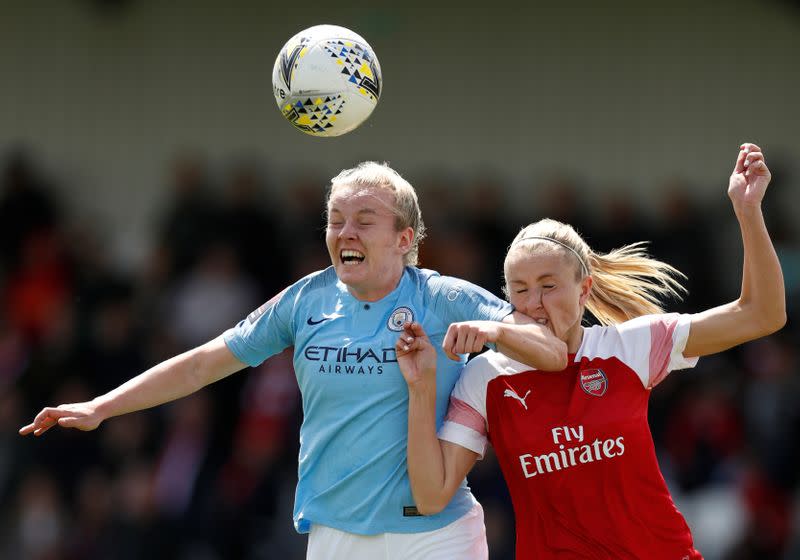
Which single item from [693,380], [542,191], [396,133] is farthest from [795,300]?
[396,133]

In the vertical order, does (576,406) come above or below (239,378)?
below

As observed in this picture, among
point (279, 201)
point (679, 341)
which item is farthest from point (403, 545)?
point (279, 201)

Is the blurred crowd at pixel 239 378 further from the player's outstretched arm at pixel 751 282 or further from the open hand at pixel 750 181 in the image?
the open hand at pixel 750 181

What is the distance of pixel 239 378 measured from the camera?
31.5ft

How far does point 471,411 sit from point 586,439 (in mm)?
410

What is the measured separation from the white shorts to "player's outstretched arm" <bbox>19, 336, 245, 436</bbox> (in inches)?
28.0

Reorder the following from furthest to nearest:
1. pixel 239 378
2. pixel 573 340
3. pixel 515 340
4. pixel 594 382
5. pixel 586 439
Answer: pixel 239 378 < pixel 573 340 < pixel 594 382 < pixel 586 439 < pixel 515 340

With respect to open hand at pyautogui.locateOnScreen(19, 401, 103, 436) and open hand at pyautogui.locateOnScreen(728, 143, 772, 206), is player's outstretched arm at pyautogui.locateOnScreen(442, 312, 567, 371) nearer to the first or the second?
open hand at pyautogui.locateOnScreen(728, 143, 772, 206)

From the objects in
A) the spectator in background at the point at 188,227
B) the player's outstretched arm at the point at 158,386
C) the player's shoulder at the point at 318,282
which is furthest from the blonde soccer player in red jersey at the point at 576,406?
the spectator in background at the point at 188,227

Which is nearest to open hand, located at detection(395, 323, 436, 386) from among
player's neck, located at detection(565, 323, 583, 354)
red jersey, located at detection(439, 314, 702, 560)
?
red jersey, located at detection(439, 314, 702, 560)

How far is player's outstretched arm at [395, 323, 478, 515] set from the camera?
411 cm

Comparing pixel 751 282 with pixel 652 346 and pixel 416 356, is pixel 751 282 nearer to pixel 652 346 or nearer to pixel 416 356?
pixel 652 346

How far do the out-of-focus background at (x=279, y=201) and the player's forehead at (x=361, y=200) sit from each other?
4235 mm

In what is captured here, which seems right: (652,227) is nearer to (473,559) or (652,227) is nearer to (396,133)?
(396,133)
